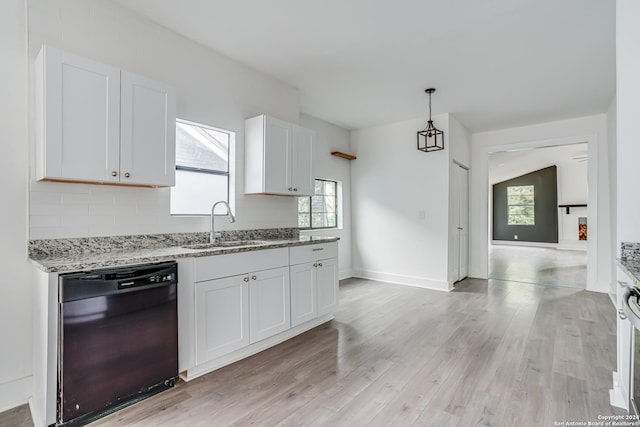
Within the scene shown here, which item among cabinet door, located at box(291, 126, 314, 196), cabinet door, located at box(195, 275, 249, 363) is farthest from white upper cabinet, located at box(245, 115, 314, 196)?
cabinet door, located at box(195, 275, 249, 363)

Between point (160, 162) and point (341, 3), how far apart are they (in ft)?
5.70

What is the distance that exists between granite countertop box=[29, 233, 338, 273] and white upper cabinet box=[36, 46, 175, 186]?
0.45 meters

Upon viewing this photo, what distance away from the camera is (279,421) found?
1817 mm

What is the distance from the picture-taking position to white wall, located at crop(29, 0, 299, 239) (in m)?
2.10

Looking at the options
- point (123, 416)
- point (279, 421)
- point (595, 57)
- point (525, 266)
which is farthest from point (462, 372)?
point (525, 266)

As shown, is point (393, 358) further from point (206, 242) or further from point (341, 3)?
point (341, 3)

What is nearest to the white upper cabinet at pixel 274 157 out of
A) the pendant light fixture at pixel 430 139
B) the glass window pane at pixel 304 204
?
the glass window pane at pixel 304 204

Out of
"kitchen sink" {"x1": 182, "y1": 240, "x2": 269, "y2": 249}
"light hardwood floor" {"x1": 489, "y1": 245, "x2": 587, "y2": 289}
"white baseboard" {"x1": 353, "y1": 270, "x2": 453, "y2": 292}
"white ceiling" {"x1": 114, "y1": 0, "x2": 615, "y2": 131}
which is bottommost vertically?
"light hardwood floor" {"x1": 489, "y1": 245, "x2": 587, "y2": 289}

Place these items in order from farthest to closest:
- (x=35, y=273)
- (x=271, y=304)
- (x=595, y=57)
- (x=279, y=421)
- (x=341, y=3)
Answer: (x=595, y=57), (x=271, y=304), (x=341, y=3), (x=35, y=273), (x=279, y=421)

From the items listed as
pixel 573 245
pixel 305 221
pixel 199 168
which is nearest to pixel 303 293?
pixel 199 168

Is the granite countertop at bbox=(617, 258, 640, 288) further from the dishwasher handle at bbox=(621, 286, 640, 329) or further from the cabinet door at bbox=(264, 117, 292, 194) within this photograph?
the cabinet door at bbox=(264, 117, 292, 194)

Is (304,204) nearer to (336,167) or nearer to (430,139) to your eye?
(336,167)

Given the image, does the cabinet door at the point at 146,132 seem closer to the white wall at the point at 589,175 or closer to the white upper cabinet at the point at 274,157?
the white upper cabinet at the point at 274,157

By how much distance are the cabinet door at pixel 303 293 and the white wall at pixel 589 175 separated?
3852 millimetres
